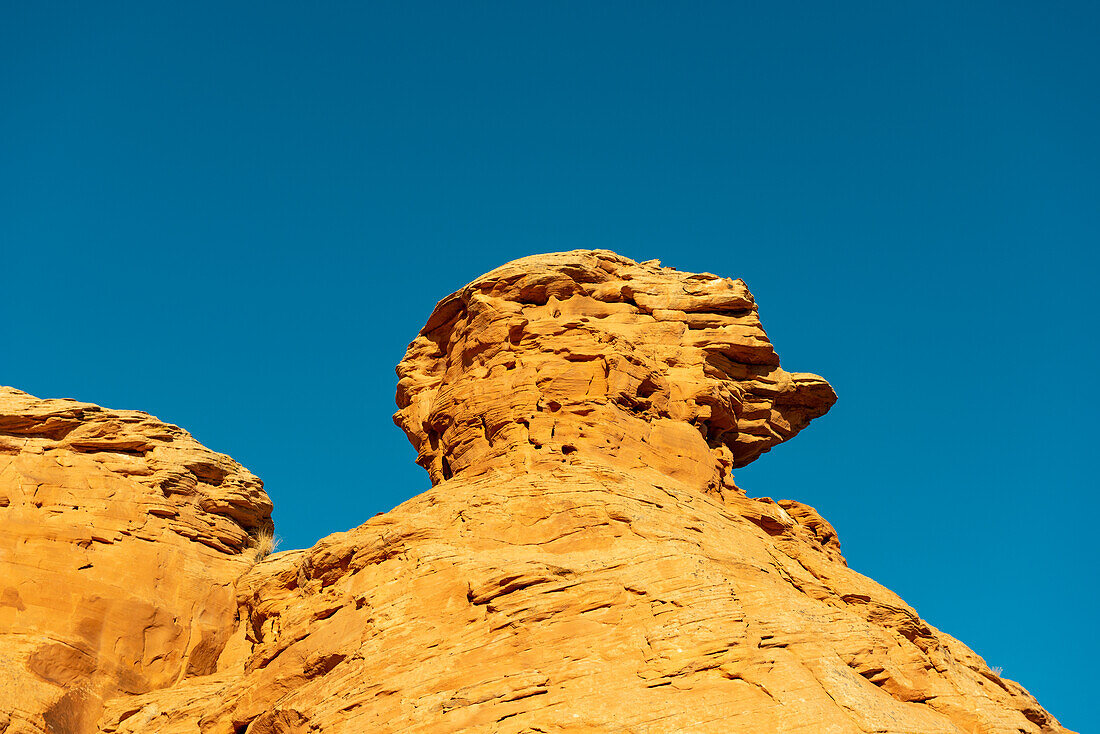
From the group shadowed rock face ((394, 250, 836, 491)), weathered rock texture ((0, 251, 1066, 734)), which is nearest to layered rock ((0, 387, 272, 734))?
weathered rock texture ((0, 251, 1066, 734))

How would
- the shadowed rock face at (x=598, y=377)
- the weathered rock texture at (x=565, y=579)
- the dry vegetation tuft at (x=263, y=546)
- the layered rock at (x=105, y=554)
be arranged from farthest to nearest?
the dry vegetation tuft at (x=263, y=546) → the shadowed rock face at (x=598, y=377) → the layered rock at (x=105, y=554) → the weathered rock texture at (x=565, y=579)

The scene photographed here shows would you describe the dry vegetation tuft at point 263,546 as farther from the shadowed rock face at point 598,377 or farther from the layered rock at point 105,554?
the shadowed rock face at point 598,377

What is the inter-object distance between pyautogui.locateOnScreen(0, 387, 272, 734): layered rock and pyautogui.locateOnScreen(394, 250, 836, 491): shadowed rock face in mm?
6013

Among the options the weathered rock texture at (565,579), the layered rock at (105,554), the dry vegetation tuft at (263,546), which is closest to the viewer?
the weathered rock texture at (565,579)

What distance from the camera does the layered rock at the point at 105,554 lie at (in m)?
23.1

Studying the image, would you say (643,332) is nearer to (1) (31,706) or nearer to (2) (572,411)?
(2) (572,411)

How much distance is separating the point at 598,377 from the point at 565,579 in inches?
300

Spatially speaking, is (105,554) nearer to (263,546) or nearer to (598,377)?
(263,546)

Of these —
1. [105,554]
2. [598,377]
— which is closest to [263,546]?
[105,554]

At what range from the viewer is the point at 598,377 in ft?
79.4

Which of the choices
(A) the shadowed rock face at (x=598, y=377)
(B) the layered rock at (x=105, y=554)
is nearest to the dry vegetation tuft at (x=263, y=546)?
(B) the layered rock at (x=105, y=554)

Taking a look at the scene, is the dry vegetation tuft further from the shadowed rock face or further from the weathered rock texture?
the shadowed rock face

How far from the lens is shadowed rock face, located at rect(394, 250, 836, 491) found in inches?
920

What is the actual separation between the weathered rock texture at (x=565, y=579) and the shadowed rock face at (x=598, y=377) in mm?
74
